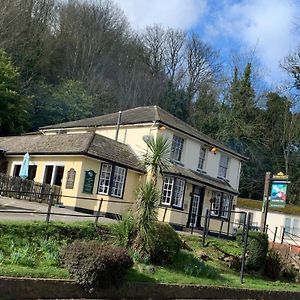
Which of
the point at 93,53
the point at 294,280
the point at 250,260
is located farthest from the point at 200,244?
the point at 93,53

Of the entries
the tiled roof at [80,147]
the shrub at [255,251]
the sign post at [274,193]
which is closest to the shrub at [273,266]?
the shrub at [255,251]

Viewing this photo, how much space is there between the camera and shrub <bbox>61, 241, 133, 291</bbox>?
1070 cm

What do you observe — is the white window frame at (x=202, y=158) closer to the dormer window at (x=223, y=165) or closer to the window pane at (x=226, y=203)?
the dormer window at (x=223, y=165)

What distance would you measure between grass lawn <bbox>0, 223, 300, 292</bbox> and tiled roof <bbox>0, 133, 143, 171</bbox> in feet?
35.0

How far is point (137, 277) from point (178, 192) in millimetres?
18516

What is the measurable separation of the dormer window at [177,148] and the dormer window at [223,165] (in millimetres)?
5210

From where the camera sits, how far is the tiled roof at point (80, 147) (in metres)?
27.4

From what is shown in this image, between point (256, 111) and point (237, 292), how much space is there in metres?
46.1

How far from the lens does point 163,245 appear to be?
1449cm

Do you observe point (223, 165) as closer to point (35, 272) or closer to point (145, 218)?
point (145, 218)

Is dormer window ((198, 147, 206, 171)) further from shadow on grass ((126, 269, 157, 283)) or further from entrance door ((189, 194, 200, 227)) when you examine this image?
shadow on grass ((126, 269, 157, 283))

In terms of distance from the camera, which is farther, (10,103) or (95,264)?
→ (10,103)

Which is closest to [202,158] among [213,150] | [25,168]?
[213,150]

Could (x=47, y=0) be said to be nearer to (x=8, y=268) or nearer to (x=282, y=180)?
(x=282, y=180)
